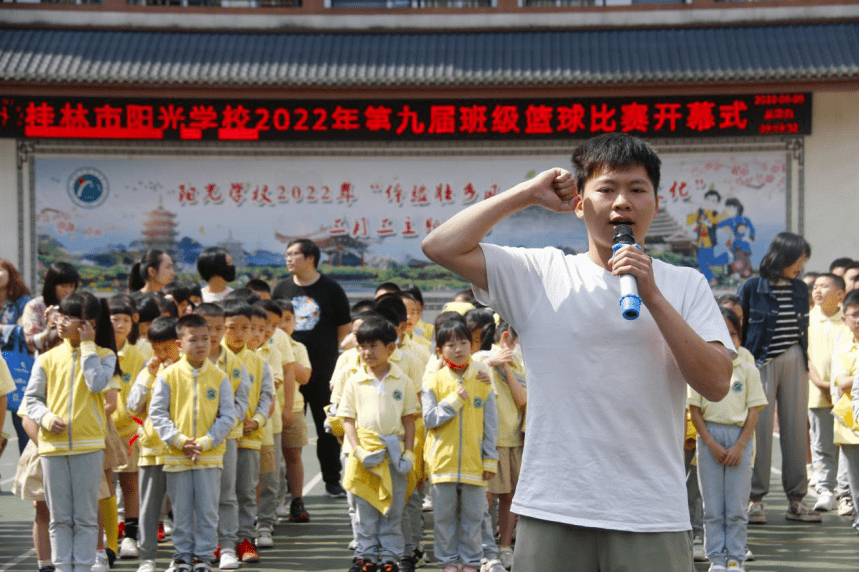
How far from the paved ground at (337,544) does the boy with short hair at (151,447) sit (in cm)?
34

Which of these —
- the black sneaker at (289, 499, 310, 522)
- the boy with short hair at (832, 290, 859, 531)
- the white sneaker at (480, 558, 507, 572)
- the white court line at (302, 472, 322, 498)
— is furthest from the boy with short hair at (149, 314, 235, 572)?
the boy with short hair at (832, 290, 859, 531)

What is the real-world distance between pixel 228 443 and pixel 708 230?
9.19 meters

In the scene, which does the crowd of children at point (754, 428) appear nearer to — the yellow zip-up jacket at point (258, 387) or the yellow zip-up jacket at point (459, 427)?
the yellow zip-up jacket at point (459, 427)

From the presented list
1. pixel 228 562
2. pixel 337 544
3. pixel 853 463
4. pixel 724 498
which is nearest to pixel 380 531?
pixel 228 562

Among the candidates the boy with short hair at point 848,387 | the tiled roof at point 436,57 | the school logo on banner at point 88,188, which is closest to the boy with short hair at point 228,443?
the boy with short hair at point 848,387

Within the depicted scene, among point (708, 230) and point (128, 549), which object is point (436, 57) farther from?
point (128, 549)

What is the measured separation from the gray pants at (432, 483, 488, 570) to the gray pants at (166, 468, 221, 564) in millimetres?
1214

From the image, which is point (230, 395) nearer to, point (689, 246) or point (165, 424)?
point (165, 424)

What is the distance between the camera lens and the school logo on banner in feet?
48.2

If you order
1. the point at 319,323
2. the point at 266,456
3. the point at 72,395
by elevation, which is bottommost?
the point at 266,456

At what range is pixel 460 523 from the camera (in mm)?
6172

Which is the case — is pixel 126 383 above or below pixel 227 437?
above

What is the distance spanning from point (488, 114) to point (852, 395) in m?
8.17

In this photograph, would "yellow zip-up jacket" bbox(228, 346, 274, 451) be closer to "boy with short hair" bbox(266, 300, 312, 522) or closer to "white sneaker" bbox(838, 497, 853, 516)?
"boy with short hair" bbox(266, 300, 312, 522)
